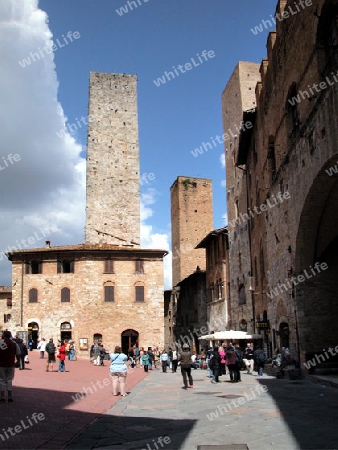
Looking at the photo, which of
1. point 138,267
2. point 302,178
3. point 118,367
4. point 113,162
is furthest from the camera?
point 113,162

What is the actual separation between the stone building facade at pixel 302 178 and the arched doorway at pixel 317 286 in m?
0.03

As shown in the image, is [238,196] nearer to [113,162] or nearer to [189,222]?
[113,162]

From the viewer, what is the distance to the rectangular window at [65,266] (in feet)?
120

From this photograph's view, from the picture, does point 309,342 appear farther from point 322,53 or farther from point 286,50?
point 286,50

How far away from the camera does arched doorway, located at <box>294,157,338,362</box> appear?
14.0m

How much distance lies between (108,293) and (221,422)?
29029 mm

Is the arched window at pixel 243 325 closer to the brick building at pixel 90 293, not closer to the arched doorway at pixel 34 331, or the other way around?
the brick building at pixel 90 293

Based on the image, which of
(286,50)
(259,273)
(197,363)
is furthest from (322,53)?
(197,363)

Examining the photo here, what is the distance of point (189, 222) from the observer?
4944cm

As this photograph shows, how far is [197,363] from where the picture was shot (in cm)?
2631

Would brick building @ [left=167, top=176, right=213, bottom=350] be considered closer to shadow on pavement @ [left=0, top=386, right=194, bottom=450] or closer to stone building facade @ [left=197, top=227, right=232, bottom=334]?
stone building facade @ [left=197, top=227, right=232, bottom=334]

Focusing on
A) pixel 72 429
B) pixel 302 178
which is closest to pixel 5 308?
pixel 302 178

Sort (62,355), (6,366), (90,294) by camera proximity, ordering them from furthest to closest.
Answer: (90,294) < (62,355) < (6,366)

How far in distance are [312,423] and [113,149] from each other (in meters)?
36.6
